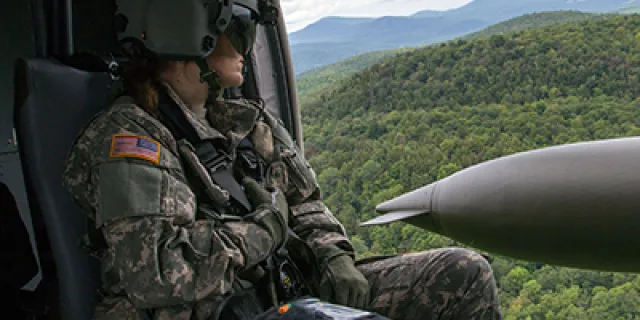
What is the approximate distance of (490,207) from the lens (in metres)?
1.73

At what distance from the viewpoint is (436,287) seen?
1.81 m

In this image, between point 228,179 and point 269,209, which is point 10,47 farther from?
point 269,209

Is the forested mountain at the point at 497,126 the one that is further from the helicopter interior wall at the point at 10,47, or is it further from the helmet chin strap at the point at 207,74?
the helicopter interior wall at the point at 10,47

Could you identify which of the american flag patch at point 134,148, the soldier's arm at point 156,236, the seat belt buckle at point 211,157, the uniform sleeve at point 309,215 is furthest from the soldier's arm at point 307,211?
the american flag patch at point 134,148

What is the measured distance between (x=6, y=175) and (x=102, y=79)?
40 cm

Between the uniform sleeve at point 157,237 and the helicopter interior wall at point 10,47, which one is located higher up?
the helicopter interior wall at point 10,47

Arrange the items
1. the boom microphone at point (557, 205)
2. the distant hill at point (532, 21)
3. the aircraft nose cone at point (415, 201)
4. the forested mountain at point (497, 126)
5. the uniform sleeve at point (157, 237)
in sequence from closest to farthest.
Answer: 1. the uniform sleeve at point (157, 237)
2. the boom microphone at point (557, 205)
3. the aircraft nose cone at point (415, 201)
4. the forested mountain at point (497, 126)
5. the distant hill at point (532, 21)

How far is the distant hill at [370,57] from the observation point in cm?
1652

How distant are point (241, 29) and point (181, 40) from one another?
0.20m

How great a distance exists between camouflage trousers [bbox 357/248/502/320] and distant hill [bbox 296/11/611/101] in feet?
40.9

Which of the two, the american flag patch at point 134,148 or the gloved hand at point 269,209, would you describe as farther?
the gloved hand at point 269,209

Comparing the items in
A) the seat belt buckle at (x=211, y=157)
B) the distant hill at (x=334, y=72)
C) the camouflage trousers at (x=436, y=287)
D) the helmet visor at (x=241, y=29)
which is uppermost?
the helmet visor at (x=241, y=29)

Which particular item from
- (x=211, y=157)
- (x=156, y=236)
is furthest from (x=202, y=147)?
(x=156, y=236)

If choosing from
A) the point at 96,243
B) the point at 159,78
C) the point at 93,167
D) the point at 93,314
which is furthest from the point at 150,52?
the point at 93,314
